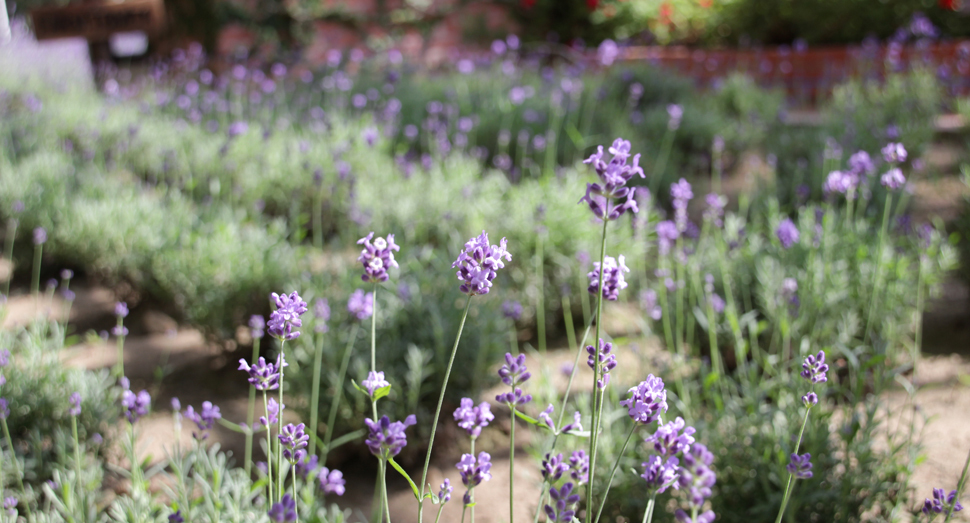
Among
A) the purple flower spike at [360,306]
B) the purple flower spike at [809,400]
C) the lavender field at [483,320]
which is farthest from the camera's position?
the purple flower spike at [360,306]

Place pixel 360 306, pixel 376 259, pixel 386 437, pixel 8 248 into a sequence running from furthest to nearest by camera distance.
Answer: pixel 8 248, pixel 360 306, pixel 376 259, pixel 386 437

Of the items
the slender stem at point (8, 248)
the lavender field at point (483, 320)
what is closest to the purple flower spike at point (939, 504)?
the lavender field at point (483, 320)

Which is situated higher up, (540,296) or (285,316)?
(285,316)

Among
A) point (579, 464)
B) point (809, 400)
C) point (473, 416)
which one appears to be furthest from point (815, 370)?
point (473, 416)

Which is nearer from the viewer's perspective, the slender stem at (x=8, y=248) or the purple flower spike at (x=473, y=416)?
the purple flower spike at (x=473, y=416)

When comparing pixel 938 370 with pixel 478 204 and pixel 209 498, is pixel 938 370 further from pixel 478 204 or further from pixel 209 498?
pixel 209 498

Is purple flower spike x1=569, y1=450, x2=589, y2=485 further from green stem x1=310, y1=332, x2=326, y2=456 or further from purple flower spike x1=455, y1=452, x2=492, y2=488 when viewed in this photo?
green stem x1=310, y1=332, x2=326, y2=456

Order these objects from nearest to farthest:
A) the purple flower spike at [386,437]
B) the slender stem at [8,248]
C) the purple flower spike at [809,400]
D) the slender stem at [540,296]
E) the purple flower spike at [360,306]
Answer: the purple flower spike at [386,437]
the purple flower spike at [809,400]
the purple flower spike at [360,306]
the slender stem at [540,296]
the slender stem at [8,248]

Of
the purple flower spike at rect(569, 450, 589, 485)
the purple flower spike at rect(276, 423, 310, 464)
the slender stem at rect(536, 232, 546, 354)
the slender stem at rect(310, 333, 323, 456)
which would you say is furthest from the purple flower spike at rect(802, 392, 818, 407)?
the slender stem at rect(310, 333, 323, 456)

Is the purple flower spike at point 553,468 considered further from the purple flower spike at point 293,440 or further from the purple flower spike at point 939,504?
the purple flower spike at point 939,504

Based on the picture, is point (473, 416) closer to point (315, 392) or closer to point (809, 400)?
point (809, 400)

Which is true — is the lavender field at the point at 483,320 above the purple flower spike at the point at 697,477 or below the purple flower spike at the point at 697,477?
below

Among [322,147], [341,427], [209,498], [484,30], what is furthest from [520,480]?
[484,30]

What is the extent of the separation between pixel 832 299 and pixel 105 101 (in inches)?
227
